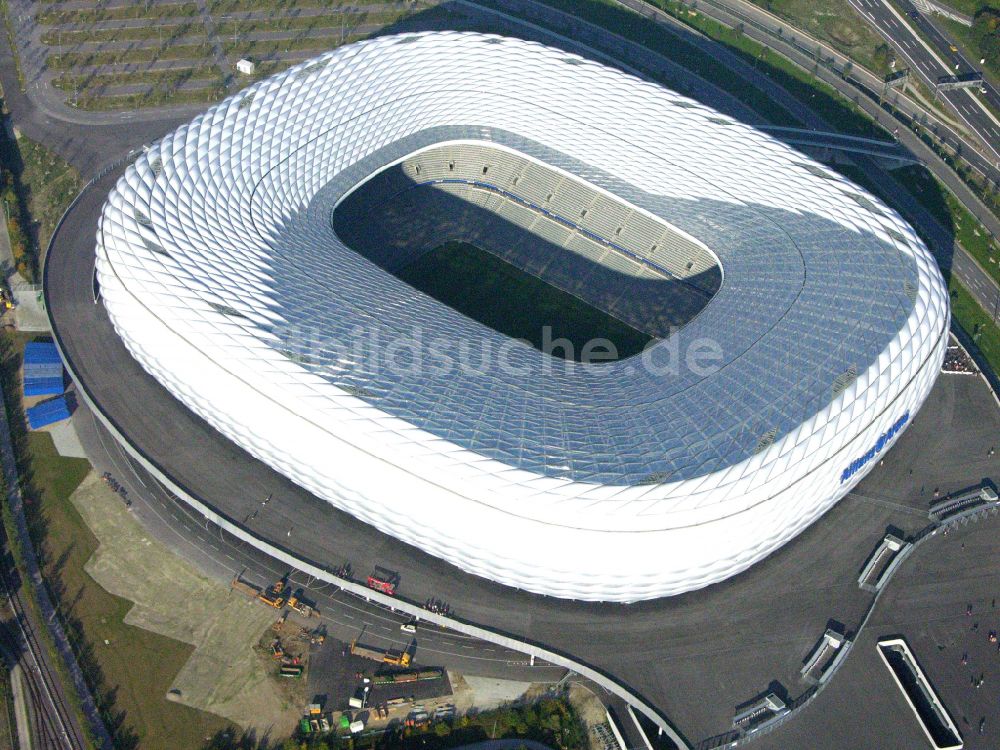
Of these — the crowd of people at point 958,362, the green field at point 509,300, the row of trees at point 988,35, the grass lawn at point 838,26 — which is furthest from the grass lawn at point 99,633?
the row of trees at point 988,35

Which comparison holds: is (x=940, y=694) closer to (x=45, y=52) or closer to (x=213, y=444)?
(x=213, y=444)

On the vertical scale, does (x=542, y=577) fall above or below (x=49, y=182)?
above

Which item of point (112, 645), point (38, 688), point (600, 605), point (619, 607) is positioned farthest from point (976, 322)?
point (38, 688)

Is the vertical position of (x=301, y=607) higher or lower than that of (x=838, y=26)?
lower

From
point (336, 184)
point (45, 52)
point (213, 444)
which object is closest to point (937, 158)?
point (336, 184)

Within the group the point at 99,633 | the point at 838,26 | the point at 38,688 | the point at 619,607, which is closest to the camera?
the point at 38,688

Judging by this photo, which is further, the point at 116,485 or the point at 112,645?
the point at 116,485

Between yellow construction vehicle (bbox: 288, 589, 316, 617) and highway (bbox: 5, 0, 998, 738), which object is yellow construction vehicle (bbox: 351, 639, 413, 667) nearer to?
highway (bbox: 5, 0, 998, 738)

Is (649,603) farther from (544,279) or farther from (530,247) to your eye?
(530,247)
